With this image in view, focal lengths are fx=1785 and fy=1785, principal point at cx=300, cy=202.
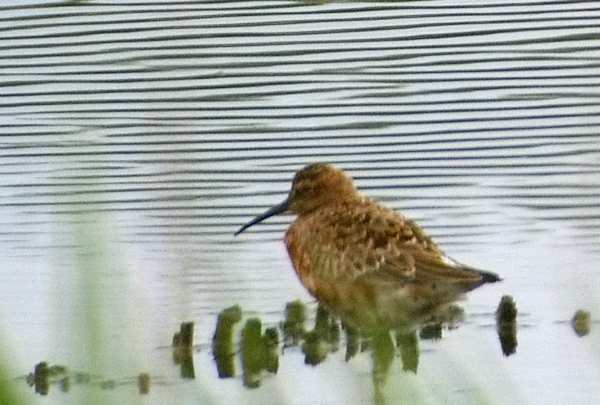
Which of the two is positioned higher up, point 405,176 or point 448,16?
point 448,16

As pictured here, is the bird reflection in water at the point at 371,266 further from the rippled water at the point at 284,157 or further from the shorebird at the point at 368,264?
the rippled water at the point at 284,157

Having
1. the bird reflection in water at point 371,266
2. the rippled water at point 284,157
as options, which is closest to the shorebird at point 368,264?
the bird reflection in water at point 371,266

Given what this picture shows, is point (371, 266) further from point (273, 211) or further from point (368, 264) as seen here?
point (273, 211)

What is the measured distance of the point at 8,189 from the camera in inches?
304

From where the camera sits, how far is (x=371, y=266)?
5930 mm

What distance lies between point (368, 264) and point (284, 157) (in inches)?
83.6

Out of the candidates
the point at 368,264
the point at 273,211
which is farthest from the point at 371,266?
the point at 273,211

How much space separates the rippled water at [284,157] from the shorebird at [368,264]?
0.59ft

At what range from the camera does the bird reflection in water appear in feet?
18.7

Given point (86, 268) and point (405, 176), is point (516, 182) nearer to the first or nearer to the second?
point (405, 176)

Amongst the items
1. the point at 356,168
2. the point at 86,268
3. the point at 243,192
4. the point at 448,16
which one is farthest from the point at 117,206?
the point at 86,268

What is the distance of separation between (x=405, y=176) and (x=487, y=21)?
236 cm

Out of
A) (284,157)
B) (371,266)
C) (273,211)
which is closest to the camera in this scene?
(371,266)

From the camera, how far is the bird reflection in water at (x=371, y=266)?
5.71 metres
